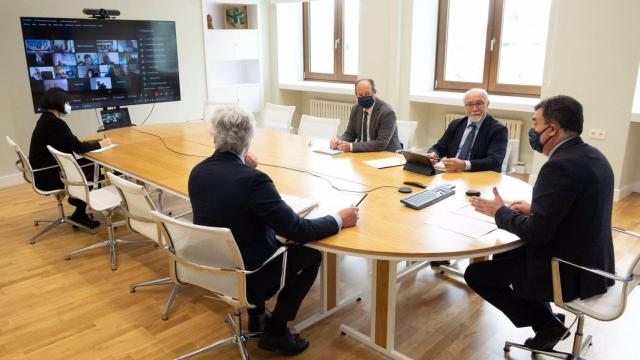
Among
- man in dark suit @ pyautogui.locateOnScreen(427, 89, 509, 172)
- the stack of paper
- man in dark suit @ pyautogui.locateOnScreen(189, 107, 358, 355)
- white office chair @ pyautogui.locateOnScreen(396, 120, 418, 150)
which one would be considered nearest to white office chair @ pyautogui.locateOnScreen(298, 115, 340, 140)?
the stack of paper

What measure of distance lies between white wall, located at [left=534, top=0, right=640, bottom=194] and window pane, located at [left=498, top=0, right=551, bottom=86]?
606 mm

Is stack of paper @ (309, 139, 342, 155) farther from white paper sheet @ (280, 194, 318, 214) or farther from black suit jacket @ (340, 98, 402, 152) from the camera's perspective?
white paper sheet @ (280, 194, 318, 214)

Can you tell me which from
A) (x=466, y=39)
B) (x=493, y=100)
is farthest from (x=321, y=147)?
(x=466, y=39)

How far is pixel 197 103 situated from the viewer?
22.9 feet

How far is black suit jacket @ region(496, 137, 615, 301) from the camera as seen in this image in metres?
1.96

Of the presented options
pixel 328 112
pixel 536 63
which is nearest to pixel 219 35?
pixel 328 112

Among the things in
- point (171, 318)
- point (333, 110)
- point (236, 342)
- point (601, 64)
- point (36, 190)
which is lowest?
point (171, 318)

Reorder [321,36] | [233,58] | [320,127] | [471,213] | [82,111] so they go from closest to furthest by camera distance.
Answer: [471,213]
[320,127]
[82,111]
[233,58]
[321,36]

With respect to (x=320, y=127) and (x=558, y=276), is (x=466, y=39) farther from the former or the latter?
(x=558, y=276)

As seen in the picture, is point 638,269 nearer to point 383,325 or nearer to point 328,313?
point 383,325

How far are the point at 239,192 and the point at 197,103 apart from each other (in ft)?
17.2

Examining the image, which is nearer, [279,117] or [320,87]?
[279,117]

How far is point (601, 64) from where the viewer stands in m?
4.57

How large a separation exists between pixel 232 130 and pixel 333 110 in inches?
208
